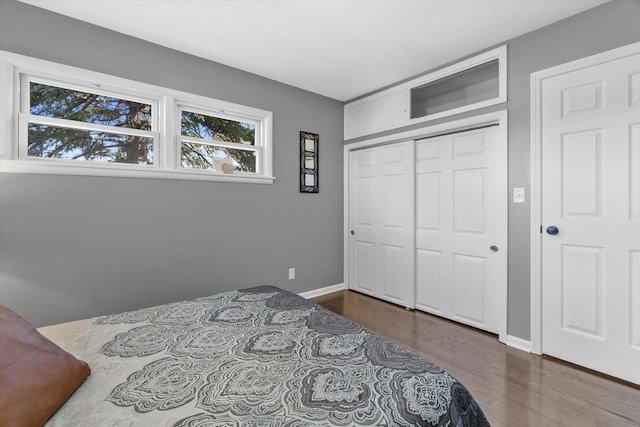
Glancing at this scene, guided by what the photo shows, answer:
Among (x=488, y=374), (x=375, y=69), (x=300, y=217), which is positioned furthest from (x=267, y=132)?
(x=488, y=374)

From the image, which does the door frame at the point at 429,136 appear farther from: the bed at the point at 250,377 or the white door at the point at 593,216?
the bed at the point at 250,377

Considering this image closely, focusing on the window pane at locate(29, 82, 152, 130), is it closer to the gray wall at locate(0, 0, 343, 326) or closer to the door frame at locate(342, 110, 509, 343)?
the gray wall at locate(0, 0, 343, 326)

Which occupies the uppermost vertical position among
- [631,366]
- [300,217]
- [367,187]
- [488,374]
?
[367,187]

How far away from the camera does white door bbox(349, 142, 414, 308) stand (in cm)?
326

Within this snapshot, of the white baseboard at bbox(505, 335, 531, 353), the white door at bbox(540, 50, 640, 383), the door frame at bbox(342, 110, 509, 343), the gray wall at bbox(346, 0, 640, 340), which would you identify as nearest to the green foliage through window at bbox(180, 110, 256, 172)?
the door frame at bbox(342, 110, 509, 343)

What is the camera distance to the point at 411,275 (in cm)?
322

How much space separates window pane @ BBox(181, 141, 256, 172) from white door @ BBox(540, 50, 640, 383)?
271cm

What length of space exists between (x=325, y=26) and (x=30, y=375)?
101 inches

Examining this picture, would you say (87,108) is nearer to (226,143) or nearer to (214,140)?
(214,140)

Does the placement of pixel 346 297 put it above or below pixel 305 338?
below

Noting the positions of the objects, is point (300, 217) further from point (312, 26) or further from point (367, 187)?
point (312, 26)

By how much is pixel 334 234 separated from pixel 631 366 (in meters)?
2.81

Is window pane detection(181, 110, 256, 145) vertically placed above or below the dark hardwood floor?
above

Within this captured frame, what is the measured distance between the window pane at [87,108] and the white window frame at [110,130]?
0.16ft
